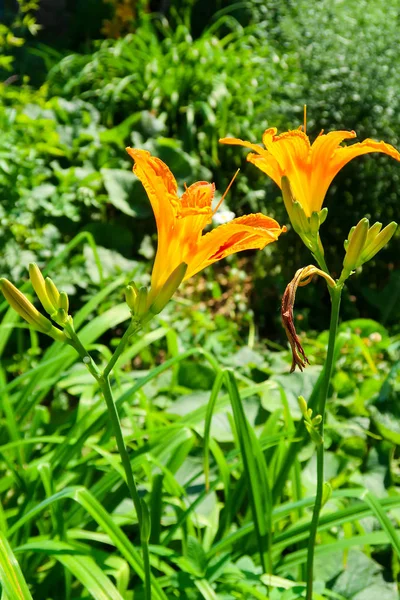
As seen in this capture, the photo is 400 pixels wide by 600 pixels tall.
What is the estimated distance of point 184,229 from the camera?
0.96m

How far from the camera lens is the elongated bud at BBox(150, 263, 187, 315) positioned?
0.94m

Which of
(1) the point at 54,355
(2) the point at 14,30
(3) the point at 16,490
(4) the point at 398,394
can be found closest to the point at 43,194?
(1) the point at 54,355

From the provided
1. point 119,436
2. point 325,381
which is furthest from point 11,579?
point 325,381

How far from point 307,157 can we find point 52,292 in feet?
1.48

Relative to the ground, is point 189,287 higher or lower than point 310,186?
lower

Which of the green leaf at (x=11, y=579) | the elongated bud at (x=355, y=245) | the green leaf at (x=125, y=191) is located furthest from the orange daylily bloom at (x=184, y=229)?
the green leaf at (x=125, y=191)

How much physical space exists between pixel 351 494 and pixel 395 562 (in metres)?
0.49

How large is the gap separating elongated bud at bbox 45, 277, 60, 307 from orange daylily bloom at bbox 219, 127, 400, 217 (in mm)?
347

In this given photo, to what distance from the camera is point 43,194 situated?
3.11 m

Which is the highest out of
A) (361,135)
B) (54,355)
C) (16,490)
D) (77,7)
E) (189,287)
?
(77,7)

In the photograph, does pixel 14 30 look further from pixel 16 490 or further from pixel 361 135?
pixel 16 490

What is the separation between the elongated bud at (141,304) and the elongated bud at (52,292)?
0.38ft

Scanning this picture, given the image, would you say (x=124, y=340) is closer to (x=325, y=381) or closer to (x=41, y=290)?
(x=41, y=290)

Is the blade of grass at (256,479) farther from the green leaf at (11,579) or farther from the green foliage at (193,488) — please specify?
the green leaf at (11,579)
